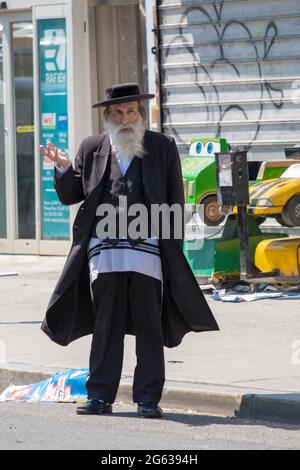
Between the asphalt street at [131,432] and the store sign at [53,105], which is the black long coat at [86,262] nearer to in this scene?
the asphalt street at [131,432]

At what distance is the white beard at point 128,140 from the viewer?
681 centimetres

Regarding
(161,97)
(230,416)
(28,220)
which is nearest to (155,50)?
(161,97)

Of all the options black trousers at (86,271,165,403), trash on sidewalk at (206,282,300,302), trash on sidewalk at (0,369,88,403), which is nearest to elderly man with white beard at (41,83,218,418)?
black trousers at (86,271,165,403)

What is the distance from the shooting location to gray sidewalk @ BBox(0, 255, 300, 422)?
7098 millimetres

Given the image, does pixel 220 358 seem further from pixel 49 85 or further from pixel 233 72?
pixel 49 85

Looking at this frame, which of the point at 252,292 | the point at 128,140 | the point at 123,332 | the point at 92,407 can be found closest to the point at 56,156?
the point at 128,140

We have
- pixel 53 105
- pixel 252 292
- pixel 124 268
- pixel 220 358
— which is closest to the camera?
pixel 124 268

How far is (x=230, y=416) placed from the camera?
7.07m

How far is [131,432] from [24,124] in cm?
879

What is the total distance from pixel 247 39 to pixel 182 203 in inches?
250

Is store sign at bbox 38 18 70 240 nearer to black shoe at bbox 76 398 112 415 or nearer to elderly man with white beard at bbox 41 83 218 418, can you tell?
elderly man with white beard at bbox 41 83 218 418

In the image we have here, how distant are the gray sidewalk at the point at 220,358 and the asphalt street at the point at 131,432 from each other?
143 mm

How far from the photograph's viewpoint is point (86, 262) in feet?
22.7
